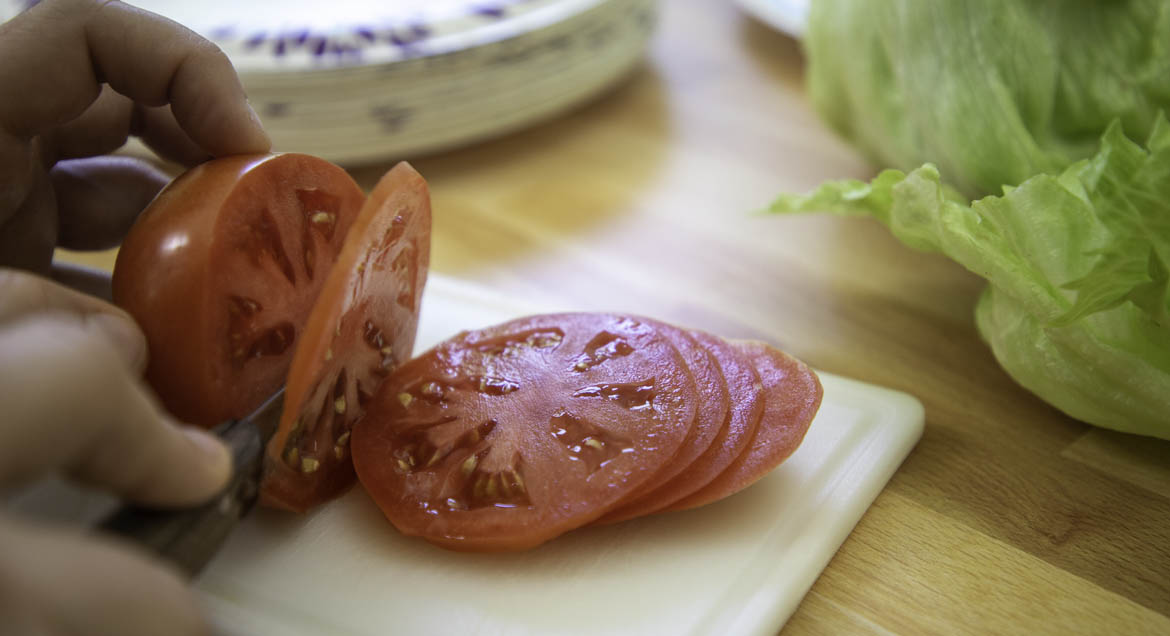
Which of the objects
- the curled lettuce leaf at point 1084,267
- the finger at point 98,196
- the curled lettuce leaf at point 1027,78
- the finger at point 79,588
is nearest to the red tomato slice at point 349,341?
the finger at point 79,588

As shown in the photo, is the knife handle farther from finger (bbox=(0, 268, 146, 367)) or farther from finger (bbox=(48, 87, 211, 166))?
finger (bbox=(48, 87, 211, 166))

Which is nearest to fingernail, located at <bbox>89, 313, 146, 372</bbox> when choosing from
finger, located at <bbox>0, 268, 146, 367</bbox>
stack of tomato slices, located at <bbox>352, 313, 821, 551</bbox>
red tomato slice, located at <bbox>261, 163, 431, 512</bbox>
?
finger, located at <bbox>0, 268, 146, 367</bbox>

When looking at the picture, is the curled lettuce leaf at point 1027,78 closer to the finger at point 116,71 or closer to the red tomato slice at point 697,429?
the red tomato slice at point 697,429

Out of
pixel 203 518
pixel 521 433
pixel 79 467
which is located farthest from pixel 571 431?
pixel 79 467

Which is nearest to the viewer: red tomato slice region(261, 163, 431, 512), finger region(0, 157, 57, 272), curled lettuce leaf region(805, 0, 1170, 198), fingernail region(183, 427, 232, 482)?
fingernail region(183, 427, 232, 482)

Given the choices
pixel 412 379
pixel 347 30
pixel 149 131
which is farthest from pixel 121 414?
pixel 347 30
